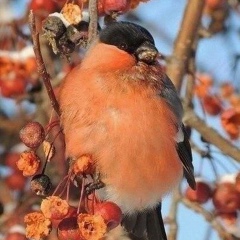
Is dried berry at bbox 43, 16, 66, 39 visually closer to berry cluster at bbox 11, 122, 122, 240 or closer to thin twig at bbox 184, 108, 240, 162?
berry cluster at bbox 11, 122, 122, 240

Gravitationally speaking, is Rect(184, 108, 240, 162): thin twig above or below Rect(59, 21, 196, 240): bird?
below

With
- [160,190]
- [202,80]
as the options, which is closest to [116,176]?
[160,190]

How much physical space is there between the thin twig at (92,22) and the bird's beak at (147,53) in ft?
0.54

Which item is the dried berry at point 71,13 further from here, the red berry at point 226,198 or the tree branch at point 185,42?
the red berry at point 226,198

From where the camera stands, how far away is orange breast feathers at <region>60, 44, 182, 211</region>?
2.54 m

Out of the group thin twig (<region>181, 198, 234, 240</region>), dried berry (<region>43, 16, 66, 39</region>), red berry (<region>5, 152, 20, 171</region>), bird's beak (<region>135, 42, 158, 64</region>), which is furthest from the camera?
red berry (<region>5, 152, 20, 171</region>)

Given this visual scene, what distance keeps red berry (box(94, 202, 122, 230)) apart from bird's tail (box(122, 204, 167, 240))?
0.66 m

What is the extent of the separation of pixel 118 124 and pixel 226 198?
75 cm

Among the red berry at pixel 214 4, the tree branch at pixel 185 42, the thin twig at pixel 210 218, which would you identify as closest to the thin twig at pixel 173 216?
the thin twig at pixel 210 218

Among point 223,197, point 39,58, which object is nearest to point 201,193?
point 223,197

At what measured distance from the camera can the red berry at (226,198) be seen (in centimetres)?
312

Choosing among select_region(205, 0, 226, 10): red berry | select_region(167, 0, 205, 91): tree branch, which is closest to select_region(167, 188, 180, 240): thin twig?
select_region(167, 0, 205, 91): tree branch

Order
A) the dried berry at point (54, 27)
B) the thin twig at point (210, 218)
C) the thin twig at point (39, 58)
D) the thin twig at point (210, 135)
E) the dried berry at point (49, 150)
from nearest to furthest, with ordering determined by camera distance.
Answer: the thin twig at point (39, 58) < the dried berry at point (49, 150) < the dried berry at point (54, 27) < the thin twig at point (210, 218) < the thin twig at point (210, 135)

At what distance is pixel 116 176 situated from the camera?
8.80ft
